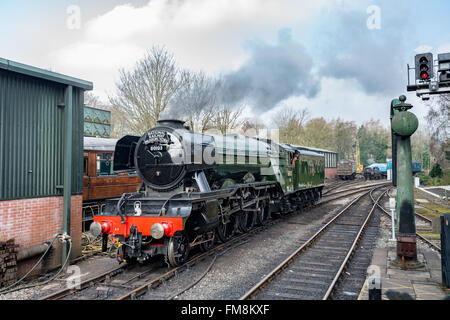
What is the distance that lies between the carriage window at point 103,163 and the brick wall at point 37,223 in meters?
4.63

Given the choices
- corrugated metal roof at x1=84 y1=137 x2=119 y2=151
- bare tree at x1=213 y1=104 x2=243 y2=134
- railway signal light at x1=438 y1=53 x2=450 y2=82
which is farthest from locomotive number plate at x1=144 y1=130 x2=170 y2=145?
bare tree at x1=213 y1=104 x2=243 y2=134

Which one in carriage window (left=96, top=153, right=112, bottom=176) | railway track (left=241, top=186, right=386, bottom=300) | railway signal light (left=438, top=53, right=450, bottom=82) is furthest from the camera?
carriage window (left=96, top=153, right=112, bottom=176)

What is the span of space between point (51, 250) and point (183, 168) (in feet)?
11.3

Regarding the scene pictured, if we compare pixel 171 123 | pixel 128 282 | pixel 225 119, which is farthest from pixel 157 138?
pixel 225 119

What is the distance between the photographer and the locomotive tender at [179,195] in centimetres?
689

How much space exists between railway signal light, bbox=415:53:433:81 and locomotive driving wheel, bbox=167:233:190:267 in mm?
7168

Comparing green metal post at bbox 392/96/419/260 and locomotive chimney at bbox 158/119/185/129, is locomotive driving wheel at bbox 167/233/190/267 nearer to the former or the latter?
locomotive chimney at bbox 158/119/185/129

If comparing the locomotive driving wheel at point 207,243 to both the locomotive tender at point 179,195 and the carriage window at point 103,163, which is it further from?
the carriage window at point 103,163

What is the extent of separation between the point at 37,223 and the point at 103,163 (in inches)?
240

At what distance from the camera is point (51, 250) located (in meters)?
7.35

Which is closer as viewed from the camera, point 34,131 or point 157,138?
point 34,131

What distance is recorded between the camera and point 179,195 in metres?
7.43

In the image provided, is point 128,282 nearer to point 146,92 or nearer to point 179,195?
point 179,195

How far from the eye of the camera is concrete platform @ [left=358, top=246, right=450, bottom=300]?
521 cm
